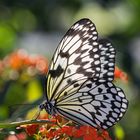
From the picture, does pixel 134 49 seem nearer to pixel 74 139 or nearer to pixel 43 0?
pixel 43 0

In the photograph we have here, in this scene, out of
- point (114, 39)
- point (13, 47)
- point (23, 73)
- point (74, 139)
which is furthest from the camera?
point (114, 39)

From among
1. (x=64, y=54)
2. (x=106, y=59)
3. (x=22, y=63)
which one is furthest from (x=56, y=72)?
(x=22, y=63)

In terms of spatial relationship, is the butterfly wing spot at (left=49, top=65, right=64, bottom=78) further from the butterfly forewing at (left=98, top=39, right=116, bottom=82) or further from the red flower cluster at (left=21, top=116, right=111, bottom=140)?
the red flower cluster at (left=21, top=116, right=111, bottom=140)

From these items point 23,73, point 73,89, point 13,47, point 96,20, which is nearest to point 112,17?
point 96,20

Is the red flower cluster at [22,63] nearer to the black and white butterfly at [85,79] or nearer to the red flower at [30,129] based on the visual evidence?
the black and white butterfly at [85,79]

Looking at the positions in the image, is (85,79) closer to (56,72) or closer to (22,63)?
(56,72)

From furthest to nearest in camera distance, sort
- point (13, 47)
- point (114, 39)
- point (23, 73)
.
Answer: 1. point (114, 39)
2. point (13, 47)
3. point (23, 73)
